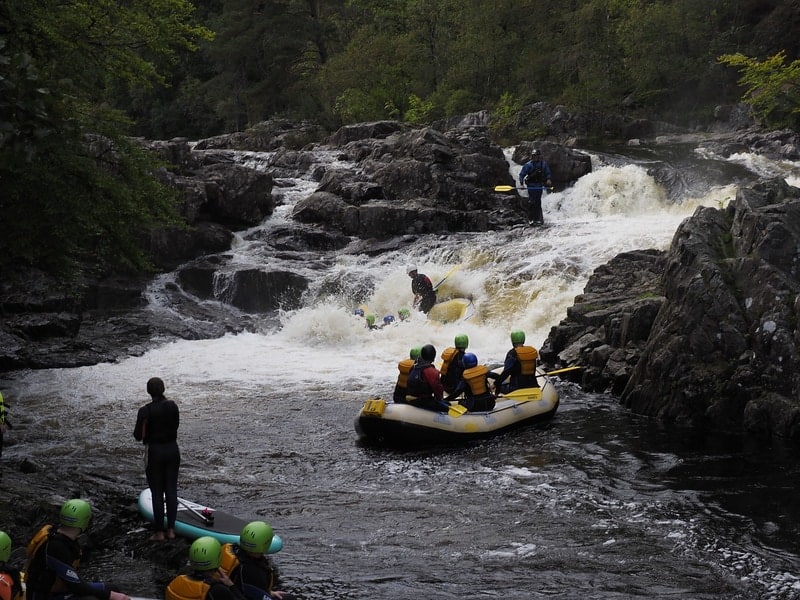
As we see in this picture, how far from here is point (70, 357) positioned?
15.1m

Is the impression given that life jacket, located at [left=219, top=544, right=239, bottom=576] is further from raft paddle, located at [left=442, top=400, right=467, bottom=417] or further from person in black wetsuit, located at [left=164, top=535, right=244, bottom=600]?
raft paddle, located at [left=442, top=400, right=467, bottom=417]

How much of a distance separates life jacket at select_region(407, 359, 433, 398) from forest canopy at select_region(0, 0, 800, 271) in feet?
13.2

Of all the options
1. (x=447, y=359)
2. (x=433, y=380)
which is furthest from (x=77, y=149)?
(x=447, y=359)

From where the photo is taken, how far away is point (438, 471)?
31.3 feet

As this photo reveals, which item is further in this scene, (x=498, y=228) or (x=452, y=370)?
(x=498, y=228)

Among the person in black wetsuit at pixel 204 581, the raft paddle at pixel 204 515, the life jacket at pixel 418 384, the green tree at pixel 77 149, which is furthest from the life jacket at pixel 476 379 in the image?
the person in black wetsuit at pixel 204 581

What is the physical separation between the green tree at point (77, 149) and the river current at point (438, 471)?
256cm

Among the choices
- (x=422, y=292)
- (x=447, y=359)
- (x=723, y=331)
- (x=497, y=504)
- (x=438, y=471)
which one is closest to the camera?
(x=497, y=504)

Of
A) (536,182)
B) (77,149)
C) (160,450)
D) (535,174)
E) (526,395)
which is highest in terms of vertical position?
(535,174)

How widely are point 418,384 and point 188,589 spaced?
5.75 m

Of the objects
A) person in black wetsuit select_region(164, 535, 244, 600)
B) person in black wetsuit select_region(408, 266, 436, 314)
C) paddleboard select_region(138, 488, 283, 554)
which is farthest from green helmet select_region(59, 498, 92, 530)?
person in black wetsuit select_region(408, 266, 436, 314)

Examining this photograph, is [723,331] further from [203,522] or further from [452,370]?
[203,522]

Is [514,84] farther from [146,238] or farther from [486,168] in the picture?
[146,238]

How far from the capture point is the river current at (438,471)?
6902 millimetres
